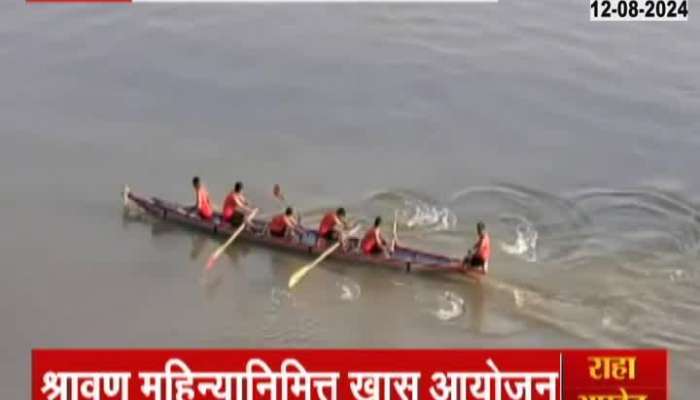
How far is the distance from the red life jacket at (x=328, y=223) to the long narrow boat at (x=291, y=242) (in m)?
0.29

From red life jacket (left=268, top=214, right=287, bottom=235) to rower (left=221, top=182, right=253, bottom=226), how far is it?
557 millimetres

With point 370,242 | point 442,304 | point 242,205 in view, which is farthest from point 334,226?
point 442,304

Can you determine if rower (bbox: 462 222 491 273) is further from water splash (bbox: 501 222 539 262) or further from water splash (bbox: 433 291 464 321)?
water splash (bbox: 501 222 539 262)

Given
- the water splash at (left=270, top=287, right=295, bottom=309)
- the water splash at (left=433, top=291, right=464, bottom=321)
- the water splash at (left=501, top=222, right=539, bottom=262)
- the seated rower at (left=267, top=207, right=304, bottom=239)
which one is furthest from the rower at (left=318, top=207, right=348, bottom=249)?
the water splash at (left=501, top=222, right=539, bottom=262)

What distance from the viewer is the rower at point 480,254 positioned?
16812mm

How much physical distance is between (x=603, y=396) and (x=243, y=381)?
5409 mm

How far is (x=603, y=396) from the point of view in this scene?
582 inches

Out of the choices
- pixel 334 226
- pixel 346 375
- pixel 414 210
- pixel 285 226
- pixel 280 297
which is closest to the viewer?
pixel 346 375

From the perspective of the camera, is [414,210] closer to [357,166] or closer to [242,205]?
[357,166]

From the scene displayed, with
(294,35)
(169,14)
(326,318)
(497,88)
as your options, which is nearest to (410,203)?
(326,318)

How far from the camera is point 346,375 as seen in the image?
1551cm

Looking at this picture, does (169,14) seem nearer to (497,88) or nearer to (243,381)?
(497,88)

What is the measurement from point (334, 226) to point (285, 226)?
37.4 inches

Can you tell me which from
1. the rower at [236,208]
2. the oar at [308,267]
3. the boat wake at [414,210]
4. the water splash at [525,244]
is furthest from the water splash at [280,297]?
the water splash at [525,244]
